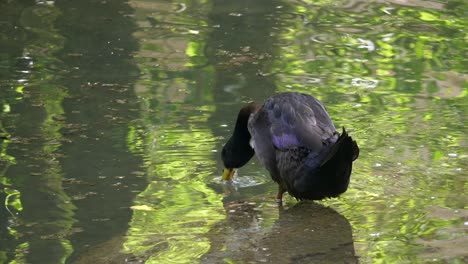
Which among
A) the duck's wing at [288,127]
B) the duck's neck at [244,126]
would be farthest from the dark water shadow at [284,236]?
the duck's neck at [244,126]

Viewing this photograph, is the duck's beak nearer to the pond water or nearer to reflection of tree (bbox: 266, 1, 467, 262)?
the pond water

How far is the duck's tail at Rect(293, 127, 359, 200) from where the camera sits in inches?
237

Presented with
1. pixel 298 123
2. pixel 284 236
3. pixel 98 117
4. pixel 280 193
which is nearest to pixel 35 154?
pixel 98 117

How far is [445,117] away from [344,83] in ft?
4.21

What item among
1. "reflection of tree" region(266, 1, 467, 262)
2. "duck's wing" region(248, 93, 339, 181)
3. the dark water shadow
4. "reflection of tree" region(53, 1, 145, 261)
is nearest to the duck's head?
"duck's wing" region(248, 93, 339, 181)

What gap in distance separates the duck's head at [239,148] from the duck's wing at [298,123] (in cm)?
28

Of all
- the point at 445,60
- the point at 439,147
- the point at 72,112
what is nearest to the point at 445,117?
the point at 439,147

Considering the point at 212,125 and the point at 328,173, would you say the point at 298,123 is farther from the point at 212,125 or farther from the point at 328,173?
the point at 212,125

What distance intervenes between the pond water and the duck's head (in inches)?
5.2

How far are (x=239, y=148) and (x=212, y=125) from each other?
1.04 m

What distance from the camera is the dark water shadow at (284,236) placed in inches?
224

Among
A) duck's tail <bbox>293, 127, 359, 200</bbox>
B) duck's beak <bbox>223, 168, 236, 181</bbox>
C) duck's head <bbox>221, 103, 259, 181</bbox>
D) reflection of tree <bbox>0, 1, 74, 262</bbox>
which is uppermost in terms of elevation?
duck's tail <bbox>293, 127, 359, 200</bbox>

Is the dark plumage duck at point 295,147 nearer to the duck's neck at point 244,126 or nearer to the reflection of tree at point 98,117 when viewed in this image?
the duck's neck at point 244,126

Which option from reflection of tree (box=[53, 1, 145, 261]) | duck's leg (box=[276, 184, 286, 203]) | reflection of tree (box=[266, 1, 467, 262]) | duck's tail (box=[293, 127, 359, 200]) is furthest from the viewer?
duck's leg (box=[276, 184, 286, 203])
